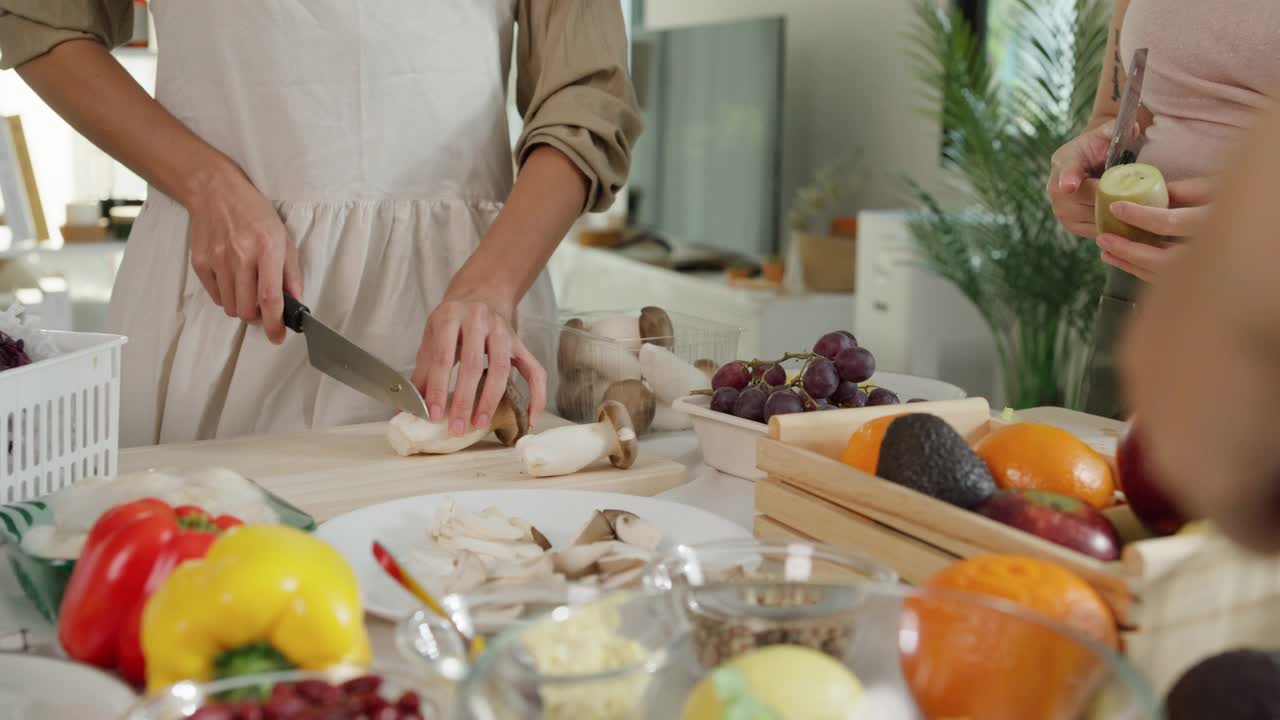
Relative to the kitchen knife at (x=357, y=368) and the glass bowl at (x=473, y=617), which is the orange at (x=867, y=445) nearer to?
the glass bowl at (x=473, y=617)

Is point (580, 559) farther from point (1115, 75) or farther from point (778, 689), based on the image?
point (1115, 75)

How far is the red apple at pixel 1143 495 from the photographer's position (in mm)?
712

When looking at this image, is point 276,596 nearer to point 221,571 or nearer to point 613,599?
point 221,571

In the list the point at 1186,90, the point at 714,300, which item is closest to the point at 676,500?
the point at 1186,90

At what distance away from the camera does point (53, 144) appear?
496 centimetres

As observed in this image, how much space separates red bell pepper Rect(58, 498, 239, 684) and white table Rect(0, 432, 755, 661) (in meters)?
0.08

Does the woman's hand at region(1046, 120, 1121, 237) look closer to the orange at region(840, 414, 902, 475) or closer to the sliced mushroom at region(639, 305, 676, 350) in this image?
the sliced mushroom at region(639, 305, 676, 350)

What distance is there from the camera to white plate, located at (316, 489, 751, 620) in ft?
3.00

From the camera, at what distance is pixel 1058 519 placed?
692 mm

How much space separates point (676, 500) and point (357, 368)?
0.38m

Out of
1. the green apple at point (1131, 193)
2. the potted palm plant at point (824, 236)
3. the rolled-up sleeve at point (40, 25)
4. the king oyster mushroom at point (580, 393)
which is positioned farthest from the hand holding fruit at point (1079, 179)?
the potted palm plant at point (824, 236)

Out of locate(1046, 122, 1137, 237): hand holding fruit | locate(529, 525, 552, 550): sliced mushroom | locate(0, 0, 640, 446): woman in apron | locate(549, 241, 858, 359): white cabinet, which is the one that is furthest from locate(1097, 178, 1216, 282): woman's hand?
locate(549, 241, 858, 359): white cabinet

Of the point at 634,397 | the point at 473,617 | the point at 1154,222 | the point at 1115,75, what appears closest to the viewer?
the point at 473,617

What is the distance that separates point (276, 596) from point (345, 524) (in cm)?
37
